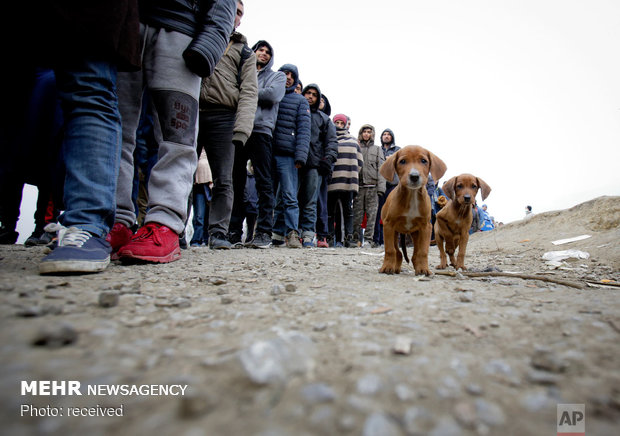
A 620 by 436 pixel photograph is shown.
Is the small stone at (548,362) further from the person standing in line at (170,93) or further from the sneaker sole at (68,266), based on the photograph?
the person standing in line at (170,93)

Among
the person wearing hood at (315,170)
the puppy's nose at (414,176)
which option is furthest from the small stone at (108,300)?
the person wearing hood at (315,170)

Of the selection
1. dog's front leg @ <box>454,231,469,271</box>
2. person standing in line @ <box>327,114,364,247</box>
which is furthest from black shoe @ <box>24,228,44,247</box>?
dog's front leg @ <box>454,231,469,271</box>

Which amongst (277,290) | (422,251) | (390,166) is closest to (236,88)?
(390,166)

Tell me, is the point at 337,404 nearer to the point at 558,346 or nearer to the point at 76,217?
the point at 558,346

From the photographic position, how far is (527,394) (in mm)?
610

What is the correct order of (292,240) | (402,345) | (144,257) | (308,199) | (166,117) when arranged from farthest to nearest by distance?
(308,199)
(292,240)
(166,117)
(144,257)
(402,345)

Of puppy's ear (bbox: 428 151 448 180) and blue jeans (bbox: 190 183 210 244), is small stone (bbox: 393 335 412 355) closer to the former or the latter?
puppy's ear (bbox: 428 151 448 180)

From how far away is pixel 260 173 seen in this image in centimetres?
464

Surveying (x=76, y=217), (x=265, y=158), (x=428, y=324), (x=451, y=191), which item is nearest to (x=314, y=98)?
(x=265, y=158)

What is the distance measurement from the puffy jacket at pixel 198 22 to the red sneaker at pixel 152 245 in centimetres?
122

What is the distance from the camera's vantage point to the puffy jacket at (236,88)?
363 centimetres

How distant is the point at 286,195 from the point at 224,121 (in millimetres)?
1650

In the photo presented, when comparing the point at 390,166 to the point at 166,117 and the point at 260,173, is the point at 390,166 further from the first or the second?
the point at 260,173

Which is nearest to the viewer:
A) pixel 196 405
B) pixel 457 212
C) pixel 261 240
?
pixel 196 405
